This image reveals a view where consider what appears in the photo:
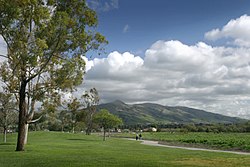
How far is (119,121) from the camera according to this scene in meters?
78.2

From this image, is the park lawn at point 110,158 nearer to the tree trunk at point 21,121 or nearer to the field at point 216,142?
the tree trunk at point 21,121

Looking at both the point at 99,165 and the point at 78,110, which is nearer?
the point at 99,165

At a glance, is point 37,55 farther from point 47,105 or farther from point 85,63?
point 47,105

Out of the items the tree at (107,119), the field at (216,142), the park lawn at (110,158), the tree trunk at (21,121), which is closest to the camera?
the park lawn at (110,158)

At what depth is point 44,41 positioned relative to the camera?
88.0 ft

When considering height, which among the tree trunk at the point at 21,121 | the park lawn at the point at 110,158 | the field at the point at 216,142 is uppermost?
the tree trunk at the point at 21,121

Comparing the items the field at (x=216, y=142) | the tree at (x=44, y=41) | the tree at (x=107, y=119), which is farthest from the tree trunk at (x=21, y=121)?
the tree at (x=107, y=119)

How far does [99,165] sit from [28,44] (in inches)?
506

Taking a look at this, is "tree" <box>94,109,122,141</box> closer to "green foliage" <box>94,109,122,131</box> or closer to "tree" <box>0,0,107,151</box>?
"green foliage" <box>94,109,122,131</box>

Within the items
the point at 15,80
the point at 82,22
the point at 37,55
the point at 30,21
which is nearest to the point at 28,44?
the point at 37,55

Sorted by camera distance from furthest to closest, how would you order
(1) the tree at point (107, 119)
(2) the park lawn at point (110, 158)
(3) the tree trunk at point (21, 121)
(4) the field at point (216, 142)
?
(1) the tree at point (107, 119)
(4) the field at point (216, 142)
(3) the tree trunk at point (21, 121)
(2) the park lawn at point (110, 158)

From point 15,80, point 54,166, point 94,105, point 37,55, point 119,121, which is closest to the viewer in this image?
point 54,166

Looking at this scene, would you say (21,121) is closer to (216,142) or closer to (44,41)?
(44,41)

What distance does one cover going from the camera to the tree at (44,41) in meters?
27.0
